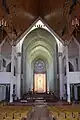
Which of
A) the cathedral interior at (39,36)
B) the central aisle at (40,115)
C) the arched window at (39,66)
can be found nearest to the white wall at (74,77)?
the cathedral interior at (39,36)

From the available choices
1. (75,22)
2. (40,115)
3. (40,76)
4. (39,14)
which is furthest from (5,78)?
(40,76)

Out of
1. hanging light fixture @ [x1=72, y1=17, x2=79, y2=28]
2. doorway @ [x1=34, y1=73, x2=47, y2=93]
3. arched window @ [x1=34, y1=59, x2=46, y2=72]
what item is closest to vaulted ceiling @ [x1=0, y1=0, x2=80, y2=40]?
hanging light fixture @ [x1=72, y1=17, x2=79, y2=28]

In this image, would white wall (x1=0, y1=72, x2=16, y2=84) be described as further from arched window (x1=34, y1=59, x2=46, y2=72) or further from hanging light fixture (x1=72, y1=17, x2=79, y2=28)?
arched window (x1=34, y1=59, x2=46, y2=72)

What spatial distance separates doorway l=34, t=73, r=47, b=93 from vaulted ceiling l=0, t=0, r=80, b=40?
20780 millimetres

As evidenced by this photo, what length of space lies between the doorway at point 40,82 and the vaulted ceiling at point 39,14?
2078 centimetres

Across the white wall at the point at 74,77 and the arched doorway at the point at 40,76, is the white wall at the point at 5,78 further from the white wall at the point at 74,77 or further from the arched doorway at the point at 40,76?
the arched doorway at the point at 40,76

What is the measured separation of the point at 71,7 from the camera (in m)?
15.9

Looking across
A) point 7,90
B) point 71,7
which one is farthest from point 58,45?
point 71,7

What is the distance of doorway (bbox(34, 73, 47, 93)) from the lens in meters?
41.9

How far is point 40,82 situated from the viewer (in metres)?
42.1

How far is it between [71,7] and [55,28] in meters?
6.04

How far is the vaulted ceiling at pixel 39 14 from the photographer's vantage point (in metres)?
15.8

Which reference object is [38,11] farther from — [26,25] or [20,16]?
[20,16]

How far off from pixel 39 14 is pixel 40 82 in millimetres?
21734
